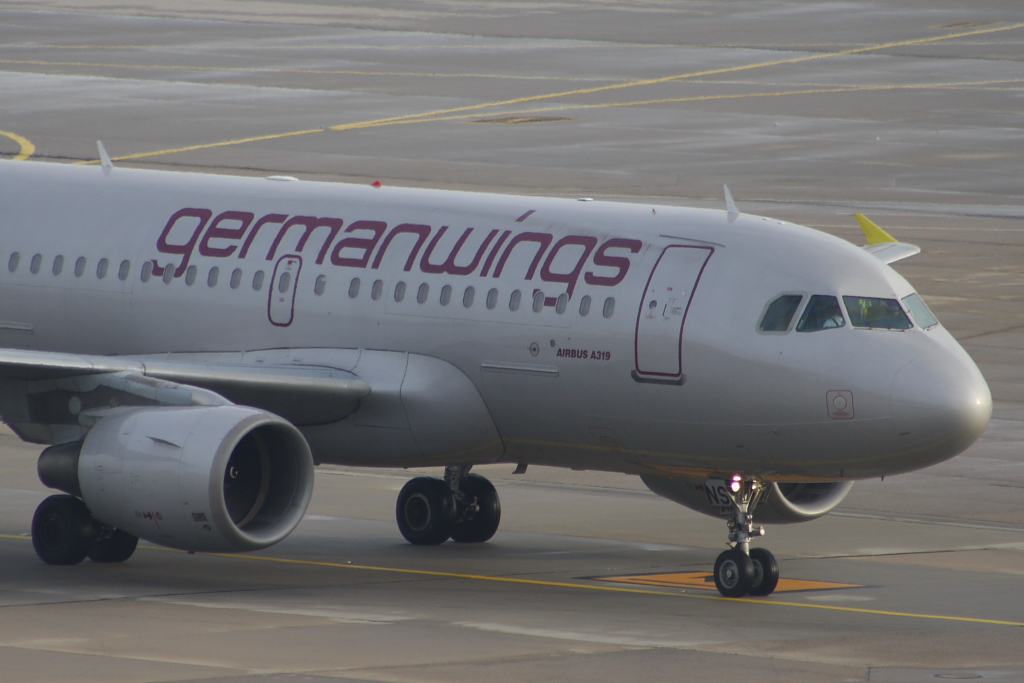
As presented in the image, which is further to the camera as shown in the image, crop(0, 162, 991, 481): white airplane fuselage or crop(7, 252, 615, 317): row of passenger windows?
crop(7, 252, 615, 317): row of passenger windows

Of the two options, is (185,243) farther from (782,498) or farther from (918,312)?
(918,312)

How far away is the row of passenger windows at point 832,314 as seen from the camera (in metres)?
21.1

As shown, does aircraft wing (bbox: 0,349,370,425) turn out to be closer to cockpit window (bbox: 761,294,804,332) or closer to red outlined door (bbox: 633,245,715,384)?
red outlined door (bbox: 633,245,715,384)

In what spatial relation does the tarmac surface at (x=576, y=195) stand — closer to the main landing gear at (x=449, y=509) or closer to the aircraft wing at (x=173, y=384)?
the main landing gear at (x=449, y=509)

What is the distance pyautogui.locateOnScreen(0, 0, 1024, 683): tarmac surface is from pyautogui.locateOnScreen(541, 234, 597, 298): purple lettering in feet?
11.5

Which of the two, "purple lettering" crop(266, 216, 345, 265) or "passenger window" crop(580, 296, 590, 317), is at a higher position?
"purple lettering" crop(266, 216, 345, 265)

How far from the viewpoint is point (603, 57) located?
87812 millimetres

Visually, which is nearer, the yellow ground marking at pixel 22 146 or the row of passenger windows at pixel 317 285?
the row of passenger windows at pixel 317 285

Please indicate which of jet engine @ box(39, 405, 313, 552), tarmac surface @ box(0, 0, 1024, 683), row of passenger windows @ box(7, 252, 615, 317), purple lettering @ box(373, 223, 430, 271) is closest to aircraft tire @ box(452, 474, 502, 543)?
tarmac surface @ box(0, 0, 1024, 683)

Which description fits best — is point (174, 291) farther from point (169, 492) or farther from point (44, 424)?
point (169, 492)

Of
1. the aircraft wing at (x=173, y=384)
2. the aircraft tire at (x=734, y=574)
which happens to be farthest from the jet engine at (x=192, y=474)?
the aircraft tire at (x=734, y=574)

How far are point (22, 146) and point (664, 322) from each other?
46114 mm

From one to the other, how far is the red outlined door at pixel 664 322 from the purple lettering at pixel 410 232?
10.2 feet

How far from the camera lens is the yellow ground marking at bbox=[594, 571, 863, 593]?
22359 mm
